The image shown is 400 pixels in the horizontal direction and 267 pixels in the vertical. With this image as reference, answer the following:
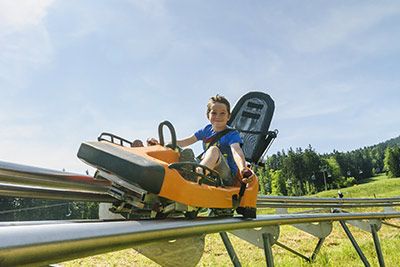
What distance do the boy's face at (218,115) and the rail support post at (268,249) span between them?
0.78 metres

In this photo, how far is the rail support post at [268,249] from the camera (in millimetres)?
2027

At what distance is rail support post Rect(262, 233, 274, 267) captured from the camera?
79.8 inches

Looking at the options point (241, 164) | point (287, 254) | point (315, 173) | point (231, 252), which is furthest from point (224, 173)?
point (315, 173)

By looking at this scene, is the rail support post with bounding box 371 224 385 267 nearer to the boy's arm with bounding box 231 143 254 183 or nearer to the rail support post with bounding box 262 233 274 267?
the rail support post with bounding box 262 233 274 267

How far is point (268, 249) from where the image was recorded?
214cm

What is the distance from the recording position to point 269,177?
99.7 meters

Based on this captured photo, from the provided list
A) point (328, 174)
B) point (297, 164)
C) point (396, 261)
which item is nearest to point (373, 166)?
point (328, 174)

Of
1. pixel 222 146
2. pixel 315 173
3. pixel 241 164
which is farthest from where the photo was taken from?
pixel 315 173

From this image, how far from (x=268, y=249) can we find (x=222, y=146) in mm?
703

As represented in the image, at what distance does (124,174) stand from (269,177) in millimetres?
100370

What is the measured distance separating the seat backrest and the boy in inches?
20.7

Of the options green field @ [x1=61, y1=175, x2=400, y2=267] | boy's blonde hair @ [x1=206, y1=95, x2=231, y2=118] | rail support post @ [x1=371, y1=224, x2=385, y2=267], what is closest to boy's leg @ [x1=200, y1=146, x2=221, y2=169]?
boy's blonde hair @ [x1=206, y1=95, x2=231, y2=118]

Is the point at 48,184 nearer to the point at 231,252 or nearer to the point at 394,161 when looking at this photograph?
the point at 231,252

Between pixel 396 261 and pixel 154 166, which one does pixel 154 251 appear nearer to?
pixel 154 166
